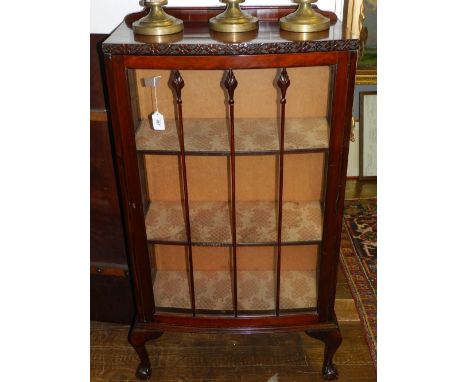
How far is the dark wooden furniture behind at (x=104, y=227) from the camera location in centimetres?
188

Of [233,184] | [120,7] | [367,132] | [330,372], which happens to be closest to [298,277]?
[330,372]

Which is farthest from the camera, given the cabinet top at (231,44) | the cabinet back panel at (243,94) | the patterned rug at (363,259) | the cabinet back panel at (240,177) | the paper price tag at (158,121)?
the patterned rug at (363,259)

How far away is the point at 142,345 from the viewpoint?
193cm

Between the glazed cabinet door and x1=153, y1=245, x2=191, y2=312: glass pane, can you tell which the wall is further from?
x1=153, y1=245, x2=191, y2=312: glass pane

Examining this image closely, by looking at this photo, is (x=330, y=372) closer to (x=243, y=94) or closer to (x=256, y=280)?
(x=256, y=280)

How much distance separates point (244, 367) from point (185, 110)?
1013 millimetres

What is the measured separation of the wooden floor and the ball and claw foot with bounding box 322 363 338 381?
3 cm

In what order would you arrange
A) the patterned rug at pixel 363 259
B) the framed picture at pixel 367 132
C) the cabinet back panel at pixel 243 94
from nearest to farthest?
the cabinet back panel at pixel 243 94
the patterned rug at pixel 363 259
the framed picture at pixel 367 132

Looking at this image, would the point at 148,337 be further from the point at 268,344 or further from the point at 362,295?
the point at 362,295

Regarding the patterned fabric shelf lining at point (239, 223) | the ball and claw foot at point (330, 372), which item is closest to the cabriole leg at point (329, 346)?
the ball and claw foot at point (330, 372)

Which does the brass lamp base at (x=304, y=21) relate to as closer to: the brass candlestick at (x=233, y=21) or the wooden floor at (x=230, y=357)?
the brass candlestick at (x=233, y=21)

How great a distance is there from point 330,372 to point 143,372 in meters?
0.70

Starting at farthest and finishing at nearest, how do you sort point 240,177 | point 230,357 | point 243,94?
point 230,357, point 240,177, point 243,94

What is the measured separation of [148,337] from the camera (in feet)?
6.26
